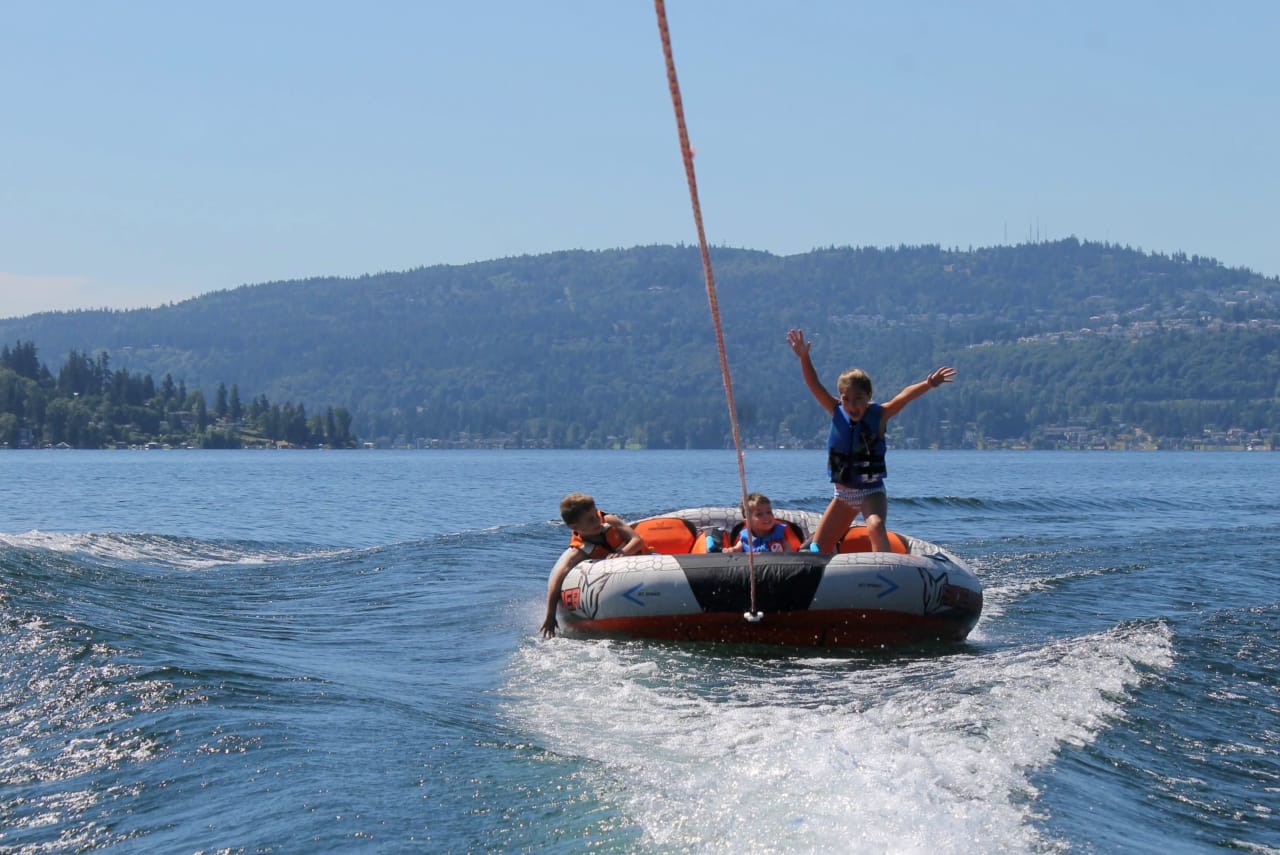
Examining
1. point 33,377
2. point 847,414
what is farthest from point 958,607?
point 33,377

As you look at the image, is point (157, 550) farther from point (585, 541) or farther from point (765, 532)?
point (765, 532)

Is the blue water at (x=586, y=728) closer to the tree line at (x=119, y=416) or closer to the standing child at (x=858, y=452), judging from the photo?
the standing child at (x=858, y=452)

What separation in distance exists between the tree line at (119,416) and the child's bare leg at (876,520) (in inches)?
6060

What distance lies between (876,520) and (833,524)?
1.68ft

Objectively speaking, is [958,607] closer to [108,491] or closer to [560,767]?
[560,767]

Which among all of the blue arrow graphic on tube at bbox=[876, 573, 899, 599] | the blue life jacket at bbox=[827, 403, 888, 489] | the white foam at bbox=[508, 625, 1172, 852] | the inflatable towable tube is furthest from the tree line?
the blue arrow graphic on tube at bbox=[876, 573, 899, 599]

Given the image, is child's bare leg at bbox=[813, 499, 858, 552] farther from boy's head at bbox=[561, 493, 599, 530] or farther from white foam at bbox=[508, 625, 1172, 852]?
boy's head at bbox=[561, 493, 599, 530]

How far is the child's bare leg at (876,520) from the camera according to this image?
12.5 m

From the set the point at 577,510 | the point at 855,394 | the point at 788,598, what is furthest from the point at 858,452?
the point at 577,510

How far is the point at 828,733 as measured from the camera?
8398 mm

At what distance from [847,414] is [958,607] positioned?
1.98 metres

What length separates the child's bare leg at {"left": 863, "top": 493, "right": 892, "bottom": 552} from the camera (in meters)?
12.5

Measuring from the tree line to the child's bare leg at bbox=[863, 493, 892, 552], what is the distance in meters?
154

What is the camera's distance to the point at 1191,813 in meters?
7.47
